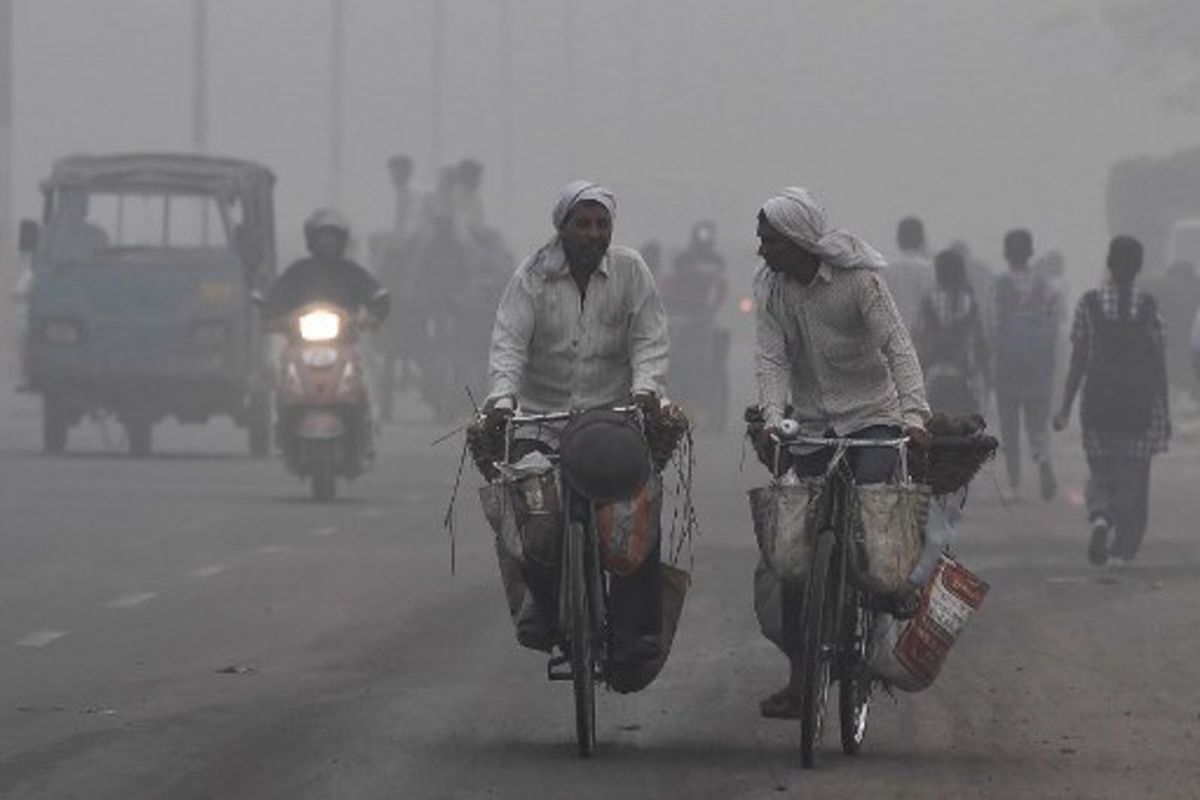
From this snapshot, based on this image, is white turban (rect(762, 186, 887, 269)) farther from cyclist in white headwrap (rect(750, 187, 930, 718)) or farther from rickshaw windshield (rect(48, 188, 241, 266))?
rickshaw windshield (rect(48, 188, 241, 266))

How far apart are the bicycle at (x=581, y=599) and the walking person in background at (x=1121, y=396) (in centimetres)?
865

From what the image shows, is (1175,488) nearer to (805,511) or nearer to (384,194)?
(805,511)

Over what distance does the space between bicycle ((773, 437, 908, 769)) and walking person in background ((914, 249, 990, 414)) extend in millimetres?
12332

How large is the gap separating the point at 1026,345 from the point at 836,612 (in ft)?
46.6

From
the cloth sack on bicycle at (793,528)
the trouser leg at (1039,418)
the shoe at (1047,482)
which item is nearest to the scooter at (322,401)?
the trouser leg at (1039,418)

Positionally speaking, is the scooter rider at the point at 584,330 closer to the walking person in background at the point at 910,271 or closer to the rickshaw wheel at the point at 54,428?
the walking person in background at the point at 910,271

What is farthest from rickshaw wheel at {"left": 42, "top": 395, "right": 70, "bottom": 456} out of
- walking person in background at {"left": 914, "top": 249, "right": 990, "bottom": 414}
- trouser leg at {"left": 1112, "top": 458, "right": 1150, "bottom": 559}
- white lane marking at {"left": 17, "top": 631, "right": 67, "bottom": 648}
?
white lane marking at {"left": 17, "top": 631, "right": 67, "bottom": 648}

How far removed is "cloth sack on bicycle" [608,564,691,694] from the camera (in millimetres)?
10719

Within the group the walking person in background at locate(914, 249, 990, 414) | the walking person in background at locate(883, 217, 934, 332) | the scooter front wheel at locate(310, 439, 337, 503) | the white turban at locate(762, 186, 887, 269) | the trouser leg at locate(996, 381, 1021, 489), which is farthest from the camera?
the walking person in background at locate(883, 217, 934, 332)

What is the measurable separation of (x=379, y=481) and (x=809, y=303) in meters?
16.0

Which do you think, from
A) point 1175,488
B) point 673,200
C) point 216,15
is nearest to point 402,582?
point 1175,488

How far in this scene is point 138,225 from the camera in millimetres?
30219

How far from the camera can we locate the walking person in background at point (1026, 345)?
80.0 ft

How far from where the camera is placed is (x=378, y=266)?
3988 centimetres
